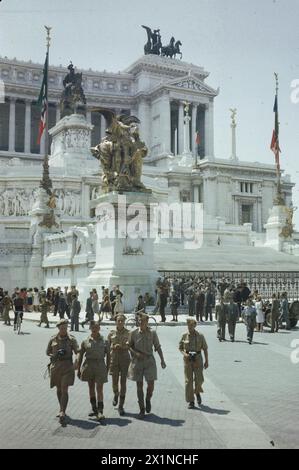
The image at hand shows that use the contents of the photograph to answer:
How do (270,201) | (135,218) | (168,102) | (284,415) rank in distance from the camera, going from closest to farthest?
(284,415), (135,218), (270,201), (168,102)

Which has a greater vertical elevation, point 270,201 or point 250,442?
point 270,201

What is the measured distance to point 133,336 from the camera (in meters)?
8.44

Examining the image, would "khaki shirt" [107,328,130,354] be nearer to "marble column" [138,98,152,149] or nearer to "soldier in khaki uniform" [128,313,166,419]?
"soldier in khaki uniform" [128,313,166,419]

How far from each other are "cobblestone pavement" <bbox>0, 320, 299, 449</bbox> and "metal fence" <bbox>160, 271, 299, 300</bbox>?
14.2m

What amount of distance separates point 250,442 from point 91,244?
821 inches

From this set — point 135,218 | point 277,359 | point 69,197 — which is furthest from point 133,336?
point 69,197

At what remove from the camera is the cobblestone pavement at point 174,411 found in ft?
22.5

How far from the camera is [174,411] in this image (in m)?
8.42

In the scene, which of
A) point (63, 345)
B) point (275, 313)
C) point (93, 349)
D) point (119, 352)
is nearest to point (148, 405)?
point (119, 352)

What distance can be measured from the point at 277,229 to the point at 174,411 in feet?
126

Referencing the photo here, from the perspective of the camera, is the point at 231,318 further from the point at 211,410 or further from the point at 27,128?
the point at 27,128

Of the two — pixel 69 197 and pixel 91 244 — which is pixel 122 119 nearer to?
pixel 91 244

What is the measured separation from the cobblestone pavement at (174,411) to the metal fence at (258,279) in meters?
14.2
